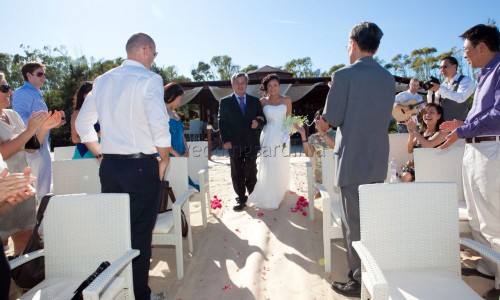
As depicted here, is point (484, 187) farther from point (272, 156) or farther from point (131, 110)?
point (272, 156)

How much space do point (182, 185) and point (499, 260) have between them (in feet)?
9.68

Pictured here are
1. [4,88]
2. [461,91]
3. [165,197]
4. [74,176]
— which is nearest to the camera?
[4,88]

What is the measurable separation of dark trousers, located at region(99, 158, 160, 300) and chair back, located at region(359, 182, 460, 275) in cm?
160

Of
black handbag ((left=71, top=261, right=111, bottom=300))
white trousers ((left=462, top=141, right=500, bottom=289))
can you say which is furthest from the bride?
black handbag ((left=71, top=261, right=111, bottom=300))

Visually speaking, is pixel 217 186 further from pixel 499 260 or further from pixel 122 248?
pixel 499 260

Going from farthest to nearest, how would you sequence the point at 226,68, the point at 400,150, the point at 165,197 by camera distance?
1. the point at 226,68
2. the point at 400,150
3. the point at 165,197

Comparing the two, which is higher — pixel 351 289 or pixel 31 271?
pixel 31 271

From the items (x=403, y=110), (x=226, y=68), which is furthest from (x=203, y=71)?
(x=403, y=110)

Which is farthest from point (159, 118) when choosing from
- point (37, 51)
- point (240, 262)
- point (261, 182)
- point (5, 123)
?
point (37, 51)

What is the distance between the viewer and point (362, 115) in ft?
8.39

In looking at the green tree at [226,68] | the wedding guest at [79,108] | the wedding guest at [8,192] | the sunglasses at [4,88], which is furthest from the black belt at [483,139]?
the green tree at [226,68]

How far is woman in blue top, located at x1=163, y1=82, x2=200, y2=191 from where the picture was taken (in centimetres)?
418

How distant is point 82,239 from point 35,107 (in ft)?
10.2

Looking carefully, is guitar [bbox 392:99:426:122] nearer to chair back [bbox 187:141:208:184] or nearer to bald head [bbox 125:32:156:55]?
chair back [bbox 187:141:208:184]
